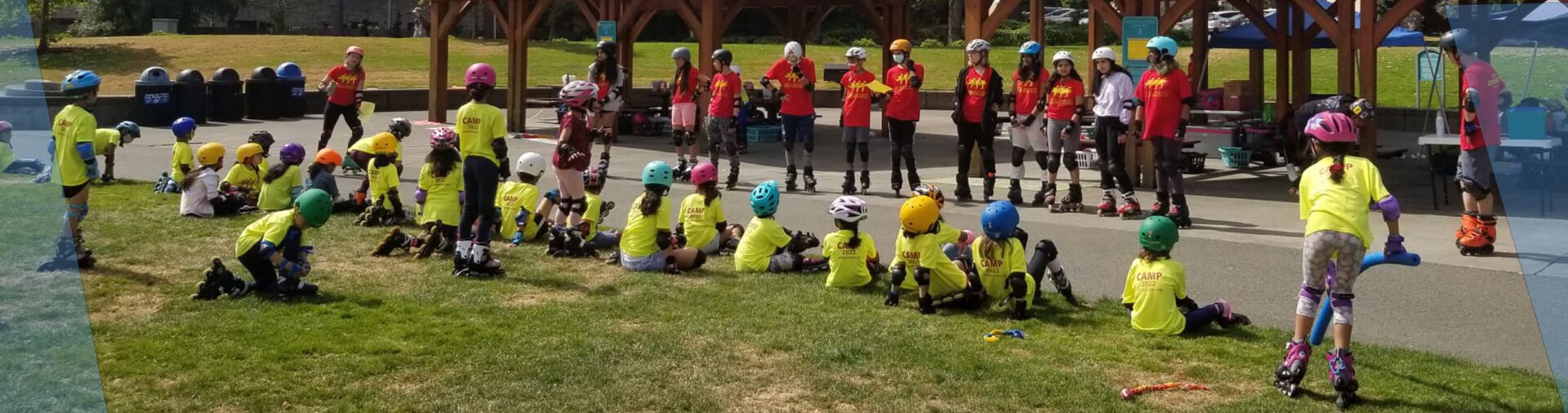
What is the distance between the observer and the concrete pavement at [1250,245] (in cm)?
851

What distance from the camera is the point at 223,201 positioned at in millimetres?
13328

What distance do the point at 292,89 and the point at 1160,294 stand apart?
74.2ft

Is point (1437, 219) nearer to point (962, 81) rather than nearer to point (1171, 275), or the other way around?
point (962, 81)

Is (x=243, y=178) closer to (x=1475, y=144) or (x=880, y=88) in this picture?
(x=880, y=88)

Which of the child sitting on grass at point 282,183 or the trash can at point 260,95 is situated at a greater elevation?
the trash can at point 260,95

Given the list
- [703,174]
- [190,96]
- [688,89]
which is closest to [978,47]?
[688,89]

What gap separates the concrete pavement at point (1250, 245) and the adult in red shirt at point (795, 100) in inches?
17.8

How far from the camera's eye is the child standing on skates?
669 centimetres

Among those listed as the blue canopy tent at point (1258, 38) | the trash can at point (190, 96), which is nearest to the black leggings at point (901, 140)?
the blue canopy tent at point (1258, 38)

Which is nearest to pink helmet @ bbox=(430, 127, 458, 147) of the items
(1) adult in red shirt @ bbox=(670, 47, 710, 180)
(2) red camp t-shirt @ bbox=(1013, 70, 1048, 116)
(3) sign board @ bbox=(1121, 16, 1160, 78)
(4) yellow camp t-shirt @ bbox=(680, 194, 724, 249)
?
(4) yellow camp t-shirt @ bbox=(680, 194, 724, 249)

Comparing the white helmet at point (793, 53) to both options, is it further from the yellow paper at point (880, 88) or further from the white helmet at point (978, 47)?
the white helmet at point (978, 47)

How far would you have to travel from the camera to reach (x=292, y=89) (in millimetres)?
27641

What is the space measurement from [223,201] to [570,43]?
3381 cm

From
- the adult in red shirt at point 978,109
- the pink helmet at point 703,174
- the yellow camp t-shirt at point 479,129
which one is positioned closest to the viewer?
the yellow camp t-shirt at point 479,129
